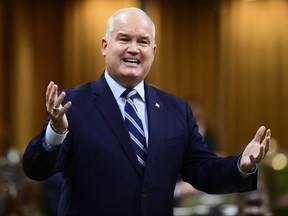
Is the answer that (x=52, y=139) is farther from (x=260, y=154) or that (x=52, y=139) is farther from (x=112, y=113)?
(x=260, y=154)

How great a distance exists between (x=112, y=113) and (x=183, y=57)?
830cm

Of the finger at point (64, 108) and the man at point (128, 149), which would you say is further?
the man at point (128, 149)

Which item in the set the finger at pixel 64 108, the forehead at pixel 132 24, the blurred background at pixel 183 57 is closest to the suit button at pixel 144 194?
the finger at pixel 64 108

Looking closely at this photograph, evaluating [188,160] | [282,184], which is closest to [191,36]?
[282,184]

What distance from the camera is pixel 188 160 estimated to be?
3.47 meters

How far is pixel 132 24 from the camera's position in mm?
3299

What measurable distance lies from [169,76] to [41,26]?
189cm

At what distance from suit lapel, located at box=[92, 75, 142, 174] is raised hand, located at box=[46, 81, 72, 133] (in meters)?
0.32

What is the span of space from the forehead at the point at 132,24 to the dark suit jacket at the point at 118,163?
240 millimetres

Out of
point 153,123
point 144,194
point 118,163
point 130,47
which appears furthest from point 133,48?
point 144,194

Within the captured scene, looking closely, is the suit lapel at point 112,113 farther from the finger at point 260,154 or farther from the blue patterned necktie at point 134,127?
the finger at point 260,154

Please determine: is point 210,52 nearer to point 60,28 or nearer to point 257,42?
point 257,42

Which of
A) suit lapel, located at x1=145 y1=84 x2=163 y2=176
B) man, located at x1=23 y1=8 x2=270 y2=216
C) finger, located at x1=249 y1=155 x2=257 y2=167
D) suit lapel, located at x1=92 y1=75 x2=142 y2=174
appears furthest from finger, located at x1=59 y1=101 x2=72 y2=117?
finger, located at x1=249 y1=155 x2=257 y2=167

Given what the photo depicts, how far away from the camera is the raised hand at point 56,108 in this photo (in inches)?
115
